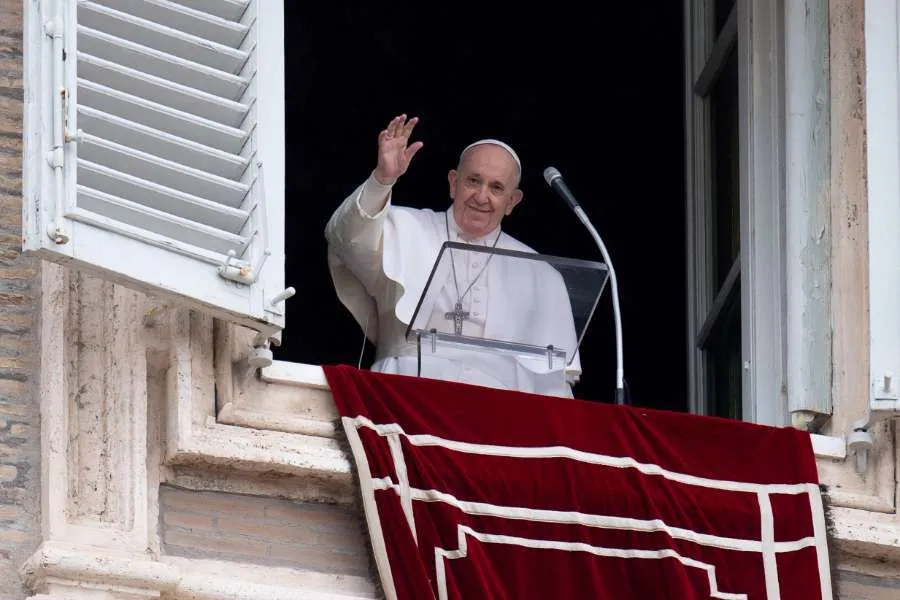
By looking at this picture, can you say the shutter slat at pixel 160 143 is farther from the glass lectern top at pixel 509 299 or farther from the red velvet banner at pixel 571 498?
the glass lectern top at pixel 509 299

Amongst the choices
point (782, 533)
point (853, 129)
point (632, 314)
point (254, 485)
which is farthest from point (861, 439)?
point (632, 314)

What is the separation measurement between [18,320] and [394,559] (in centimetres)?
108

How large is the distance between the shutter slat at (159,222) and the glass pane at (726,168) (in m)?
2.24

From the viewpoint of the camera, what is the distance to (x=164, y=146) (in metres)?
7.62

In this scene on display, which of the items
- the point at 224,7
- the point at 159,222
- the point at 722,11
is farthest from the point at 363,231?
the point at 722,11

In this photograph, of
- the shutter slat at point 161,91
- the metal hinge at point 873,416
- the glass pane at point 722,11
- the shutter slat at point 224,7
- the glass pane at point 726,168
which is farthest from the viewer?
the glass pane at point 722,11

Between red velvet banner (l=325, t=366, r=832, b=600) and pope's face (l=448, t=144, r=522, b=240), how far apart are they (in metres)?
1.31

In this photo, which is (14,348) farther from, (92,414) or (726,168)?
(726,168)

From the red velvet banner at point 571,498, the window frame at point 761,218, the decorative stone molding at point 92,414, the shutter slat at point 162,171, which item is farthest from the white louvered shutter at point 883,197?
Result: the decorative stone molding at point 92,414

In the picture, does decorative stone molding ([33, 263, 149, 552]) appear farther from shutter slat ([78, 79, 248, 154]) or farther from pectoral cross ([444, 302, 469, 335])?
pectoral cross ([444, 302, 469, 335])

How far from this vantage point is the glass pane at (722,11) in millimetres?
9555

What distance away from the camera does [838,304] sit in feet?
27.8

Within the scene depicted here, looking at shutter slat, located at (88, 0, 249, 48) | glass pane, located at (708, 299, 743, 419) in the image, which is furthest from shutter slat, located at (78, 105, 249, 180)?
glass pane, located at (708, 299, 743, 419)

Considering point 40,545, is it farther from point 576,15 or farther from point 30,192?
point 576,15
